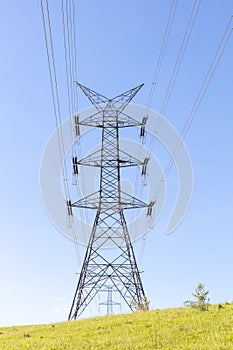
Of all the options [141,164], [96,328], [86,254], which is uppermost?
[141,164]

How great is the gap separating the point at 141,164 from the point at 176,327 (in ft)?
61.8

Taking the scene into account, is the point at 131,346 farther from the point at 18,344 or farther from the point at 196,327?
the point at 18,344

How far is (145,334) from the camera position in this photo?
14.8m

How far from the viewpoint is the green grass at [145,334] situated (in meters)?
13.2

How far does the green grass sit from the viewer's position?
13180mm

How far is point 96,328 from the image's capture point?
17.1 meters

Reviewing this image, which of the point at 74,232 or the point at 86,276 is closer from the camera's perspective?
the point at 86,276

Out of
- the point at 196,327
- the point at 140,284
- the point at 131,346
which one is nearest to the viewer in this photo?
the point at 131,346

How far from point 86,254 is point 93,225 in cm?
196

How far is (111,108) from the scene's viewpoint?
34.3m

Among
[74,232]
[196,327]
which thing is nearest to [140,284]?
[74,232]

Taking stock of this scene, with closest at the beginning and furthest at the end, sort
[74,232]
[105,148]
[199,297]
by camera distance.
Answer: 1. [199,297]
2. [105,148]
3. [74,232]

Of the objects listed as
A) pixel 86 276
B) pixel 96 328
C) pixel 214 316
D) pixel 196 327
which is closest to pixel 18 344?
pixel 96 328

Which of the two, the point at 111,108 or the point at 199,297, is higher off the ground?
the point at 111,108
